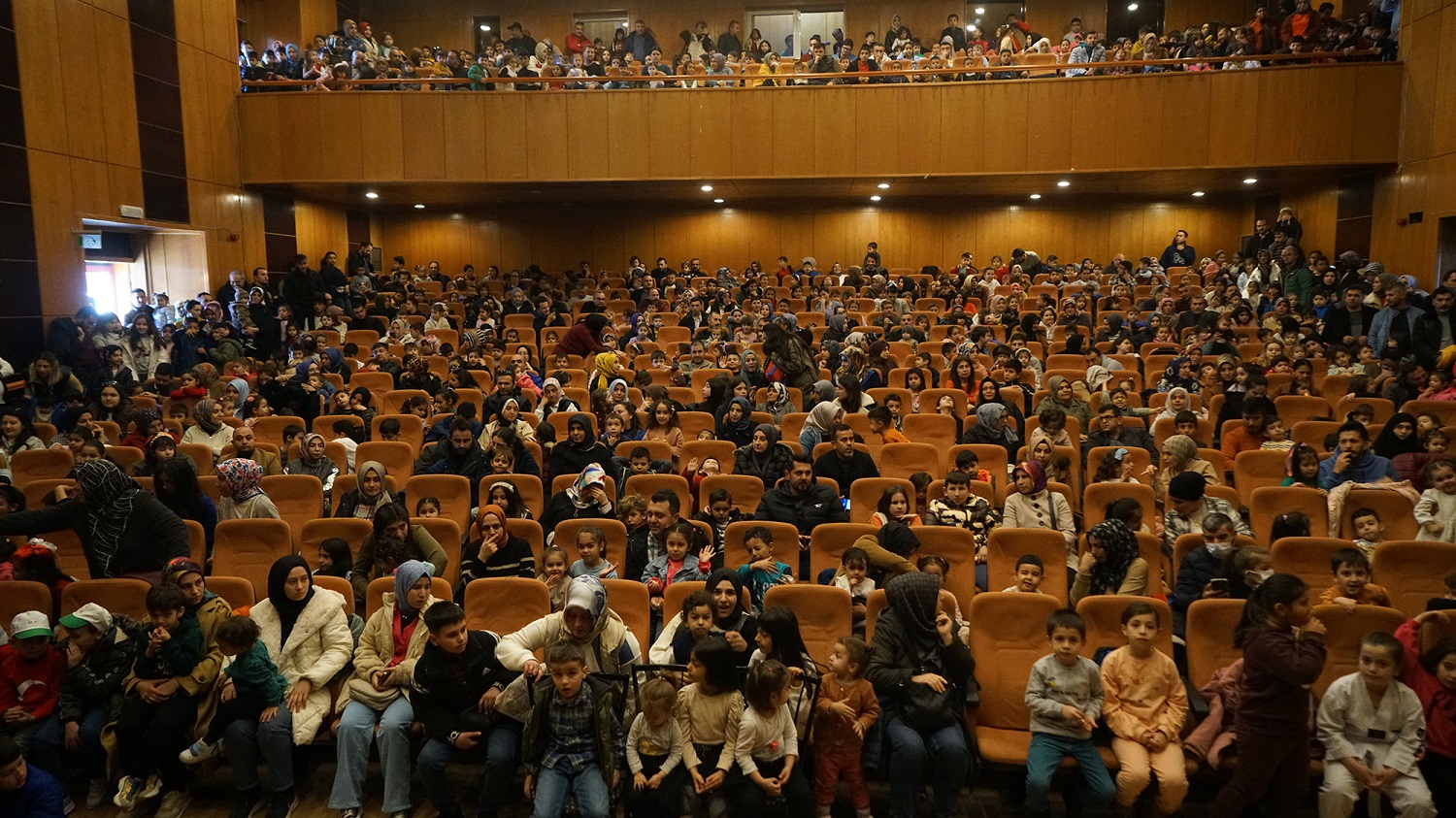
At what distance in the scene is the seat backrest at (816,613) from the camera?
4.17 m

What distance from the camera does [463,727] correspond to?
3.73 meters

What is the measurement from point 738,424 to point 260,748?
12.9ft

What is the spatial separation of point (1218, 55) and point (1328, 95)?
1397 mm

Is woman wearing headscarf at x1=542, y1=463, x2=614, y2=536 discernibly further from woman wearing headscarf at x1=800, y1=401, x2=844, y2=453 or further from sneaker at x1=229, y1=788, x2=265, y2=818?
sneaker at x1=229, y1=788, x2=265, y2=818

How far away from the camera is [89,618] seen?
3994mm

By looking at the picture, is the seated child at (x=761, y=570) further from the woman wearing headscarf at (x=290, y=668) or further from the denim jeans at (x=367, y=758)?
the woman wearing headscarf at (x=290, y=668)

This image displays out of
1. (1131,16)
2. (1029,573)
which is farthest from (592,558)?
(1131,16)

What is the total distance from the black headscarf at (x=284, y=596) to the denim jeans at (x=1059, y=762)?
124 inches

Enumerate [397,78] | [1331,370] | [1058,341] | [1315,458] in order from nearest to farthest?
1. [1315,458]
2. [1331,370]
3. [1058,341]
4. [397,78]

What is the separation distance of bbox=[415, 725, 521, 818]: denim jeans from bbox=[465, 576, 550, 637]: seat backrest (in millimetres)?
663

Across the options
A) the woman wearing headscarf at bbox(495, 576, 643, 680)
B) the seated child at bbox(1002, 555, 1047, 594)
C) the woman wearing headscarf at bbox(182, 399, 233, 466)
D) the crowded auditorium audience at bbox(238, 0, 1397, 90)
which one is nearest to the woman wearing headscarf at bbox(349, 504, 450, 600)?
the woman wearing headscarf at bbox(495, 576, 643, 680)

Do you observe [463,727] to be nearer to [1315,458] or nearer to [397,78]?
[1315,458]

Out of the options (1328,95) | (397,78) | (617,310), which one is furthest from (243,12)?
(1328,95)

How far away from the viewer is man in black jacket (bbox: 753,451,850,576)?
17.8ft
